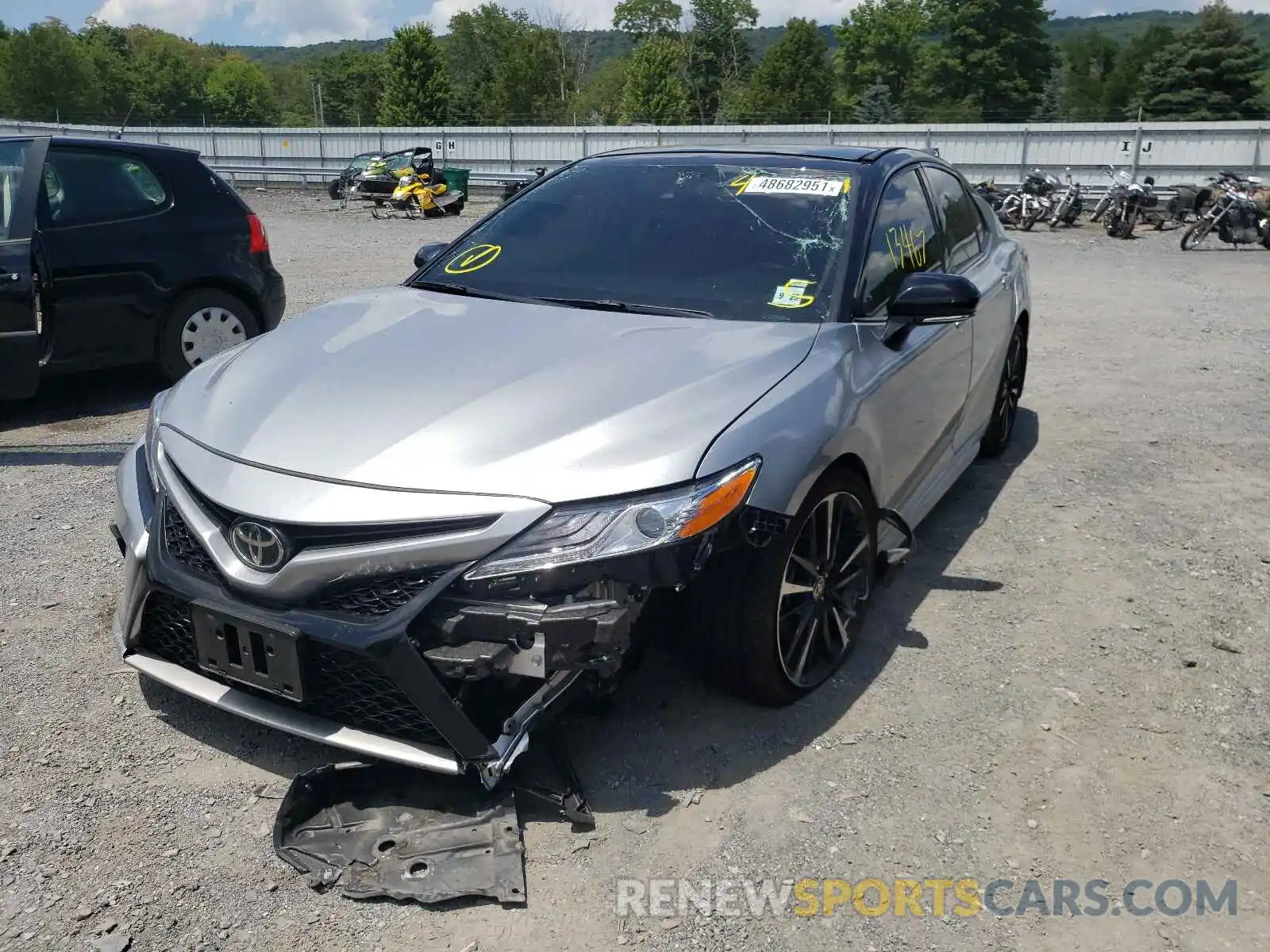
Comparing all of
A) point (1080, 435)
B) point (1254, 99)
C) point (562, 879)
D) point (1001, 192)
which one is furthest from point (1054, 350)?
point (1254, 99)

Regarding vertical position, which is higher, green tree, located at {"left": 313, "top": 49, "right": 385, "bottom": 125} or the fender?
green tree, located at {"left": 313, "top": 49, "right": 385, "bottom": 125}

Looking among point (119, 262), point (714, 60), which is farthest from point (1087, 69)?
point (119, 262)

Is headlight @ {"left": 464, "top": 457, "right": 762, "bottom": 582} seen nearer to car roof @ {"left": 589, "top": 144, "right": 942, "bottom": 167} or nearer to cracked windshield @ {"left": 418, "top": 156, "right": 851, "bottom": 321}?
cracked windshield @ {"left": 418, "top": 156, "right": 851, "bottom": 321}

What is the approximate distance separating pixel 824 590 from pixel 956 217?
7.82 feet

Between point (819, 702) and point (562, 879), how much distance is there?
1.11 m

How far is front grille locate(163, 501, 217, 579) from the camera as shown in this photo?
279 centimetres

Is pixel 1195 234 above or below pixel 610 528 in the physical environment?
below

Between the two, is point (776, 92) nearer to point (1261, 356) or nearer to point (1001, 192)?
point (1001, 192)

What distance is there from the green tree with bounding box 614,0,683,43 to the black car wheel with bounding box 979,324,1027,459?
327 feet

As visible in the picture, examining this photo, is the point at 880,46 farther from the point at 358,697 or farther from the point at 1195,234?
the point at 358,697

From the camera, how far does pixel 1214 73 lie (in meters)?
55.8

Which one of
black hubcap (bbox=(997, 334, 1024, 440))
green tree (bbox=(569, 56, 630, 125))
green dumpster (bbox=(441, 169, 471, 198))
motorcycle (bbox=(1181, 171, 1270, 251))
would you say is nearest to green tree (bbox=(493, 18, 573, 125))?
green tree (bbox=(569, 56, 630, 125))

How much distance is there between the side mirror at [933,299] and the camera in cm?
354

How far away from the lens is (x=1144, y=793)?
3.00m
